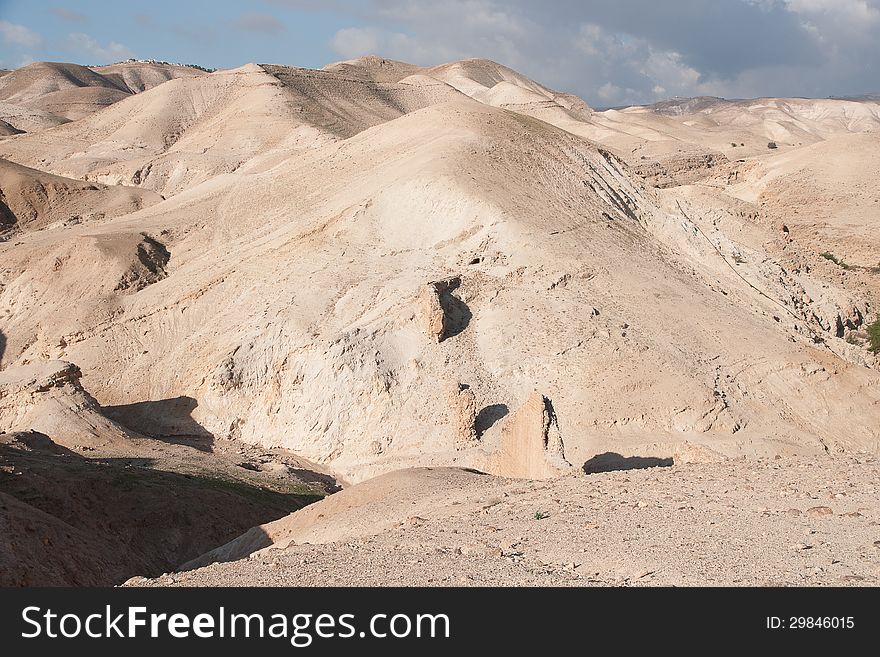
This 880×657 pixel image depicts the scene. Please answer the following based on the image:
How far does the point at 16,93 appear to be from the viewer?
4109 inches

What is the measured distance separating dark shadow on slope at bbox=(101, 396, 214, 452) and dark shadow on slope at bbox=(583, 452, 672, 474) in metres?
8.92

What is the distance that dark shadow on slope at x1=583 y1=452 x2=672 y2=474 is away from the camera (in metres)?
15.5

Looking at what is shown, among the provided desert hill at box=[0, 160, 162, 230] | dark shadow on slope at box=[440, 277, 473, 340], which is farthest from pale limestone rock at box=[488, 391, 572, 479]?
desert hill at box=[0, 160, 162, 230]

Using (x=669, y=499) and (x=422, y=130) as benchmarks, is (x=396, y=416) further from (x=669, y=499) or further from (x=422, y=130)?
(x=422, y=130)

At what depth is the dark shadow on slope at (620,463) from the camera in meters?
15.5

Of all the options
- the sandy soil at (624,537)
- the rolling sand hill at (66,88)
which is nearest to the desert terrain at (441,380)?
the sandy soil at (624,537)

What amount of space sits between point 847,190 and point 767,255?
1628 cm

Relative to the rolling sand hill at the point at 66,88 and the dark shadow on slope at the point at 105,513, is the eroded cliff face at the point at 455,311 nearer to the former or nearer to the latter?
the dark shadow on slope at the point at 105,513

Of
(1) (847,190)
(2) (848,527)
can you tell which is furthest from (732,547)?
(1) (847,190)

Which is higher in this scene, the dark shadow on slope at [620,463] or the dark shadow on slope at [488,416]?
the dark shadow on slope at [488,416]

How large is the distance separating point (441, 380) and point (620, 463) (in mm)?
4800

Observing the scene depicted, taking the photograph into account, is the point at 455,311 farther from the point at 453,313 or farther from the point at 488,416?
the point at 488,416

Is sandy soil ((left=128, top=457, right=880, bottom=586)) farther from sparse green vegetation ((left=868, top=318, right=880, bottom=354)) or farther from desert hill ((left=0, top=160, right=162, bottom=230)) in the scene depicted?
desert hill ((left=0, top=160, right=162, bottom=230))

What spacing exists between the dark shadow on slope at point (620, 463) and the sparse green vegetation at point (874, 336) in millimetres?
11769
